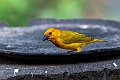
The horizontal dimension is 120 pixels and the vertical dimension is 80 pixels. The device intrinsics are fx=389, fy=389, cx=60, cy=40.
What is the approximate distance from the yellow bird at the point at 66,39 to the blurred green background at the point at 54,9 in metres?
2.37

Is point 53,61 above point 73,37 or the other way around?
the other way around

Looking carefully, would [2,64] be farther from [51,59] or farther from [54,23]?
[54,23]

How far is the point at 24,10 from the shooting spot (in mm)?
5090

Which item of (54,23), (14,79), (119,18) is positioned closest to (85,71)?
(14,79)

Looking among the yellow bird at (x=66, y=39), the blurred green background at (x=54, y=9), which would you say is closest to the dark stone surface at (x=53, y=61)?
the yellow bird at (x=66, y=39)

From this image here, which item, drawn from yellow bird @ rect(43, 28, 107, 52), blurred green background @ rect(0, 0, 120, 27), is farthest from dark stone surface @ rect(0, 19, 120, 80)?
blurred green background @ rect(0, 0, 120, 27)

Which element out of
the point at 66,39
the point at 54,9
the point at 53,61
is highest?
the point at 54,9

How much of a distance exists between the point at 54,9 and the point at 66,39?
334 centimetres

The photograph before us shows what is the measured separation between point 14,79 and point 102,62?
1.58 ft

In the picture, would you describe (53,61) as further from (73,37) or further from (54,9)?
(54,9)

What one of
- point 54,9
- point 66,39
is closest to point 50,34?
point 66,39

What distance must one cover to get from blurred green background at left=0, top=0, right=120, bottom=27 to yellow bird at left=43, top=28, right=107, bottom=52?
2371 mm

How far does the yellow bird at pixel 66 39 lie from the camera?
205cm

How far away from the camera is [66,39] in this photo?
210cm
